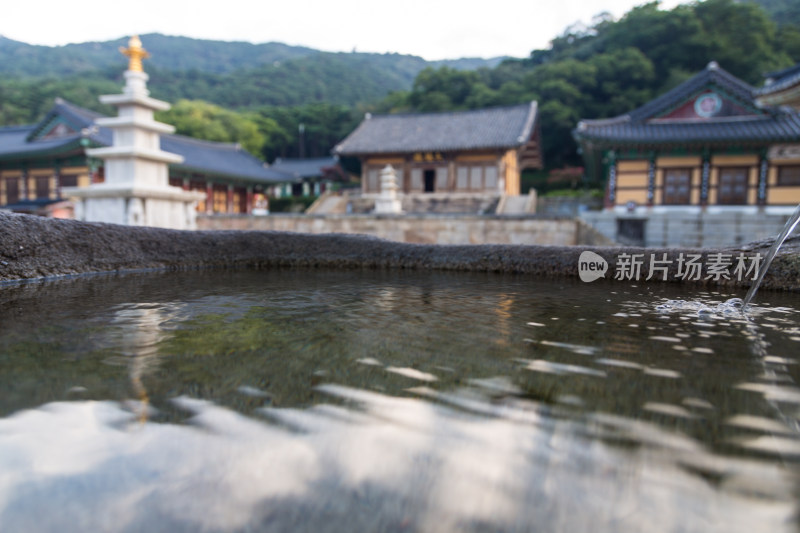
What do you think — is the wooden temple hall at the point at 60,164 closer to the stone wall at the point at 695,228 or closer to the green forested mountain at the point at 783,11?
the stone wall at the point at 695,228

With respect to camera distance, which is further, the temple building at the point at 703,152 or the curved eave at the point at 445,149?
the curved eave at the point at 445,149

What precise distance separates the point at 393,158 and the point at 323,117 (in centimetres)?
2913

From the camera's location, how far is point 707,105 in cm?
1845

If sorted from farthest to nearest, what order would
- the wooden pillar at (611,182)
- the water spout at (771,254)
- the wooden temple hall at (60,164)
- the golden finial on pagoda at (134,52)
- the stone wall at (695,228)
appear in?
1. the wooden temple hall at (60,164)
2. the wooden pillar at (611,182)
3. the stone wall at (695,228)
4. the golden finial on pagoda at (134,52)
5. the water spout at (771,254)

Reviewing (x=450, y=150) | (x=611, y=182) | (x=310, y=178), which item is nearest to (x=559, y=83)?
(x=450, y=150)

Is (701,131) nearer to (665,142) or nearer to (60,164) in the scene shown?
(665,142)

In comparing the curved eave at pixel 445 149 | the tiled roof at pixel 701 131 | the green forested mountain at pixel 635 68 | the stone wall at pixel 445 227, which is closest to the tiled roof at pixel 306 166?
the green forested mountain at pixel 635 68

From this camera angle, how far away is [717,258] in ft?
18.6

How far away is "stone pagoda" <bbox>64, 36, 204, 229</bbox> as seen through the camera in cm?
1220

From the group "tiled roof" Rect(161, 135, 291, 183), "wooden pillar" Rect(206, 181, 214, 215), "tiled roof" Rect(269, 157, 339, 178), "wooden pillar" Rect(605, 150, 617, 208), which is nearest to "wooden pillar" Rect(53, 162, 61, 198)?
"tiled roof" Rect(161, 135, 291, 183)

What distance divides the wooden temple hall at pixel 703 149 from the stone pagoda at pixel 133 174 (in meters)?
13.7

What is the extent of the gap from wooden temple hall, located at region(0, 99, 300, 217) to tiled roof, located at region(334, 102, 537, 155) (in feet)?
22.0

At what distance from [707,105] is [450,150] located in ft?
→ 35.6

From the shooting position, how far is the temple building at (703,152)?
1752cm
